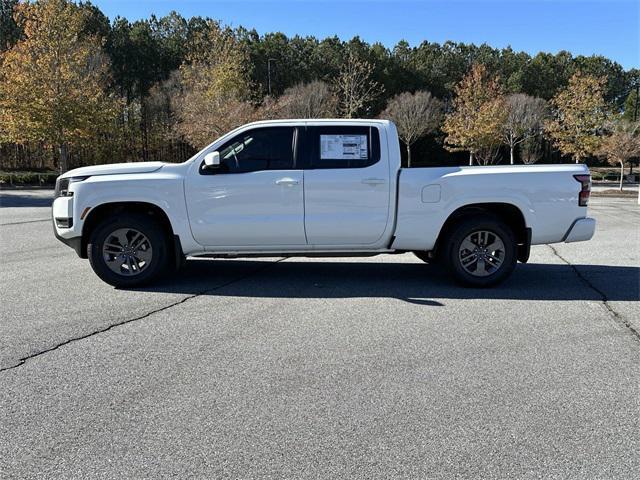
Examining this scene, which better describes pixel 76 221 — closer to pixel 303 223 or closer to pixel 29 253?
pixel 303 223

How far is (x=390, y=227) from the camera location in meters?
6.38

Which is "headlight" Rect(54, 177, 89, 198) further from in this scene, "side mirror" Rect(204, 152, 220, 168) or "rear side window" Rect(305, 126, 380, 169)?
"rear side window" Rect(305, 126, 380, 169)

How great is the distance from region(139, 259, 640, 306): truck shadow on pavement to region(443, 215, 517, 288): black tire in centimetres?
16

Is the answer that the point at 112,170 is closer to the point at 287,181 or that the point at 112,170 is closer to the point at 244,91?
the point at 287,181

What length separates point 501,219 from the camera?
6.55m

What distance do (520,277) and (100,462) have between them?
238 inches

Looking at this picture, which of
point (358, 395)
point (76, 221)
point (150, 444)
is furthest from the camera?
point (76, 221)

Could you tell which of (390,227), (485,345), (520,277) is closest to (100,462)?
(485,345)

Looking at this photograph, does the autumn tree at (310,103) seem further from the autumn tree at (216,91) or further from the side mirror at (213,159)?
the side mirror at (213,159)

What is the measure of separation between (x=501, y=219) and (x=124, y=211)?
185 inches

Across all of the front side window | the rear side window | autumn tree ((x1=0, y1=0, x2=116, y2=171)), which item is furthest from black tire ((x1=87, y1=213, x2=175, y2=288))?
autumn tree ((x1=0, y1=0, x2=116, y2=171))

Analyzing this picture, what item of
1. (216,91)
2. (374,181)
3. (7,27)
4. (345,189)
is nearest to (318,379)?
(345,189)

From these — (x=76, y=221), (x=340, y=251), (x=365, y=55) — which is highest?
(x=365, y=55)

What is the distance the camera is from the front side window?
632cm
